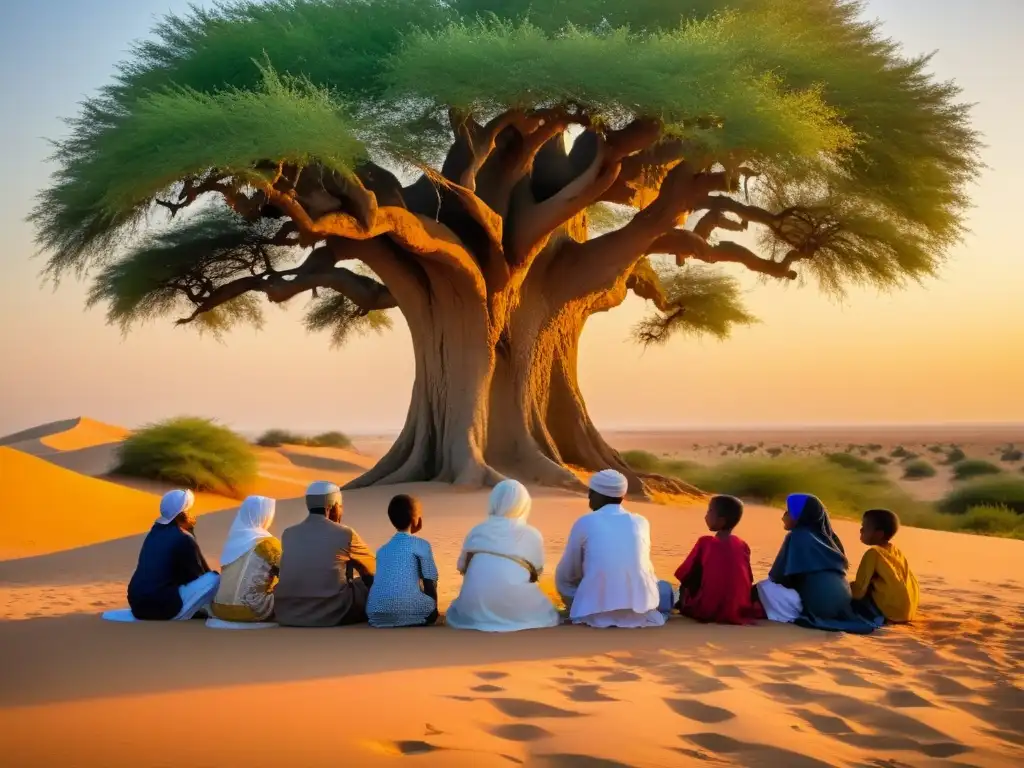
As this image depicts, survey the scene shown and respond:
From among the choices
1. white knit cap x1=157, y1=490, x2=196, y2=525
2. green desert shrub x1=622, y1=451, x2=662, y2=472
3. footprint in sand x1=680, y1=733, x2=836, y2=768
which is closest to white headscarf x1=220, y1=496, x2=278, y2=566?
white knit cap x1=157, y1=490, x2=196, y2=525

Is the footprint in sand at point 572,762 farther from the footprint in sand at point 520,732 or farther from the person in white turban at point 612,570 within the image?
the person in white turban at point 612,570

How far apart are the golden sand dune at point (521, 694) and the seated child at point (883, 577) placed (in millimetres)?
231

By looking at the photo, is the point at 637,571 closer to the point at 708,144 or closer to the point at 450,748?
the point at 450,748

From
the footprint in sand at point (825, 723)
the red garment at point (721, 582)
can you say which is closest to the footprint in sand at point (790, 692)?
the footprint in sand at point (825, 723)

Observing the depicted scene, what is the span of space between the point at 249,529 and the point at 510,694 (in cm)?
285

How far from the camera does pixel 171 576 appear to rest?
7234 millimetres

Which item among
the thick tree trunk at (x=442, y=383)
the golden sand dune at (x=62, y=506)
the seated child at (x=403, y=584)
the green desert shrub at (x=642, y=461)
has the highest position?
the thick tree trunk at (x=442, y=383)

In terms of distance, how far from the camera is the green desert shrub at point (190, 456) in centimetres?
2328

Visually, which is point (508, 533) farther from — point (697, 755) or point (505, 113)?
point (505, 113)

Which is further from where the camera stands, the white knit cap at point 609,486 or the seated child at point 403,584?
the white knit cap at point 609,486

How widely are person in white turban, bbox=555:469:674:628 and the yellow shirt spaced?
1481mm

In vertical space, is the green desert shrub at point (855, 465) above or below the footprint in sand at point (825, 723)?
above

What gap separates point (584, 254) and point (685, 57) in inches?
194

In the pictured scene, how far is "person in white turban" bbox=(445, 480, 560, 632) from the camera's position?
6.72 meters
